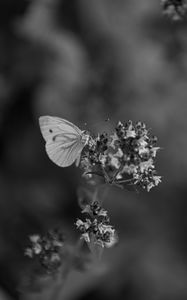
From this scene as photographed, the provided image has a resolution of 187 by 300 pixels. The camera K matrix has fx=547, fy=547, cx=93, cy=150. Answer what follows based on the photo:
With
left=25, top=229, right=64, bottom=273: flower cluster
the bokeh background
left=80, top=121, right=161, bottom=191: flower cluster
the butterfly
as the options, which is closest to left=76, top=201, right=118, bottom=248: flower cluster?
left=80, top=121, right=161, bottom=191: flower cluster

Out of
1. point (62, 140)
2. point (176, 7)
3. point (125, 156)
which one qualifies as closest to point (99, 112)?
point (176, 7)

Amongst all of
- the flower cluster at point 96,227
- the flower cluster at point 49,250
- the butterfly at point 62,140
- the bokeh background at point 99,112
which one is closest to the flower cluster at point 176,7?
the bokeh background at point 99,112

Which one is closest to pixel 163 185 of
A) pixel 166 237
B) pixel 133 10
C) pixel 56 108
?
pixel 166 237

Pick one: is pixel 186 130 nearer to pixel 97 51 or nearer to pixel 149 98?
pixel 149 98

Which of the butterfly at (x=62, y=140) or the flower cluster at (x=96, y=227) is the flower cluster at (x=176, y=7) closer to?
the butterfly at (x=62, y=140)

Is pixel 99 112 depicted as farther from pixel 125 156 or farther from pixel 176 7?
pixel 125 156

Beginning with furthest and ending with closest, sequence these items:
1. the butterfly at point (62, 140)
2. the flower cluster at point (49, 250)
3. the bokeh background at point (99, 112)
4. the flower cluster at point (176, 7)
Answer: the bokeh background at point (99, 112), the flower cluster at point (176, 7), the flower cluster at point (49, 250), the butterfly at point (62, 140)
